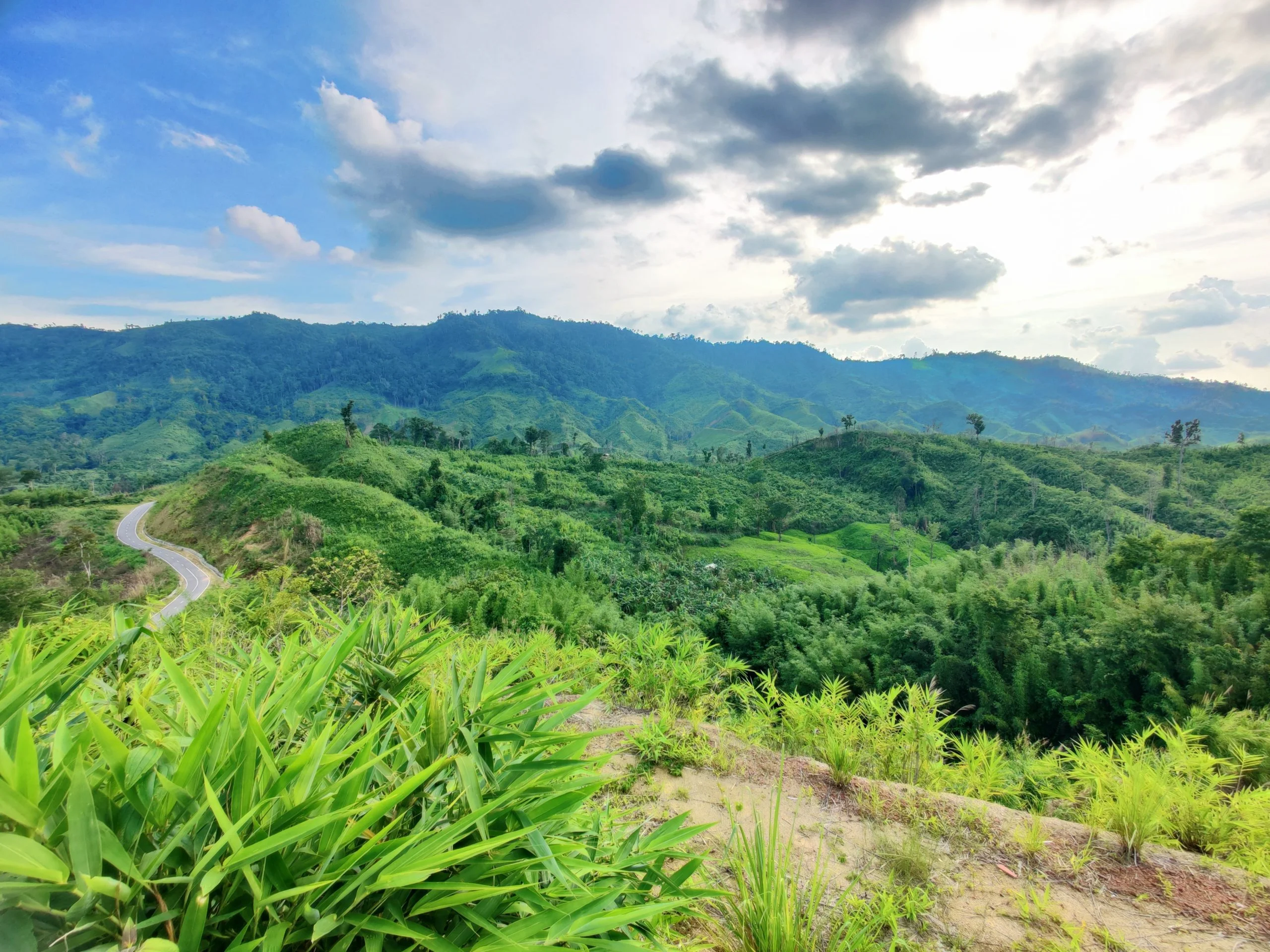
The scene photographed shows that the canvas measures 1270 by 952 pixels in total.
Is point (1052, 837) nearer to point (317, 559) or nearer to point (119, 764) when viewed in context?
point (119, 764)

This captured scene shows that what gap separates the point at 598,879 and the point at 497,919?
0.31m

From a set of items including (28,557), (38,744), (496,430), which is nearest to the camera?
(38,744)

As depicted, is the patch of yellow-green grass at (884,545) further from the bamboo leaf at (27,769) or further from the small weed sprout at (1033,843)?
the bamboo leaf at (27,769)

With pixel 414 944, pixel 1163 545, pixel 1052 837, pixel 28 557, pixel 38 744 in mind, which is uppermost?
pixel 38 744

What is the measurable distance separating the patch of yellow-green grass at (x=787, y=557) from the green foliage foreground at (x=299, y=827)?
30137 mm

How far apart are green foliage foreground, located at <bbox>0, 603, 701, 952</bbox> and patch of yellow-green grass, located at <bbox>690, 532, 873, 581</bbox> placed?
3014 cm

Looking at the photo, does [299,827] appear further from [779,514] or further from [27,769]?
[779,514]

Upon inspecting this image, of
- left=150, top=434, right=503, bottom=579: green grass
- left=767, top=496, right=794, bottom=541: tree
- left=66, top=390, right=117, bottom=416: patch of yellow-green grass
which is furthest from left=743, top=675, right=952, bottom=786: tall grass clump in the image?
left=66, top=390, right=117, bottom=416: patch of yellow-green grass

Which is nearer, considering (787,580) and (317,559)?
(317,559)

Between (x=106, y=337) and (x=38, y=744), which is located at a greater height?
(x=106, y=337)

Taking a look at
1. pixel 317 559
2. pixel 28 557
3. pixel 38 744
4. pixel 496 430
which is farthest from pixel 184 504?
pixel 496 430

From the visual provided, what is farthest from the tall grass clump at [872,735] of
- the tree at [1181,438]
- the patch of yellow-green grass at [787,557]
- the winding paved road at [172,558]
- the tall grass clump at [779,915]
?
the tree at [1181,438]

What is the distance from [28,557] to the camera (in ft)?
88.2

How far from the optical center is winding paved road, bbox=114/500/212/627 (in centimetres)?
2170
